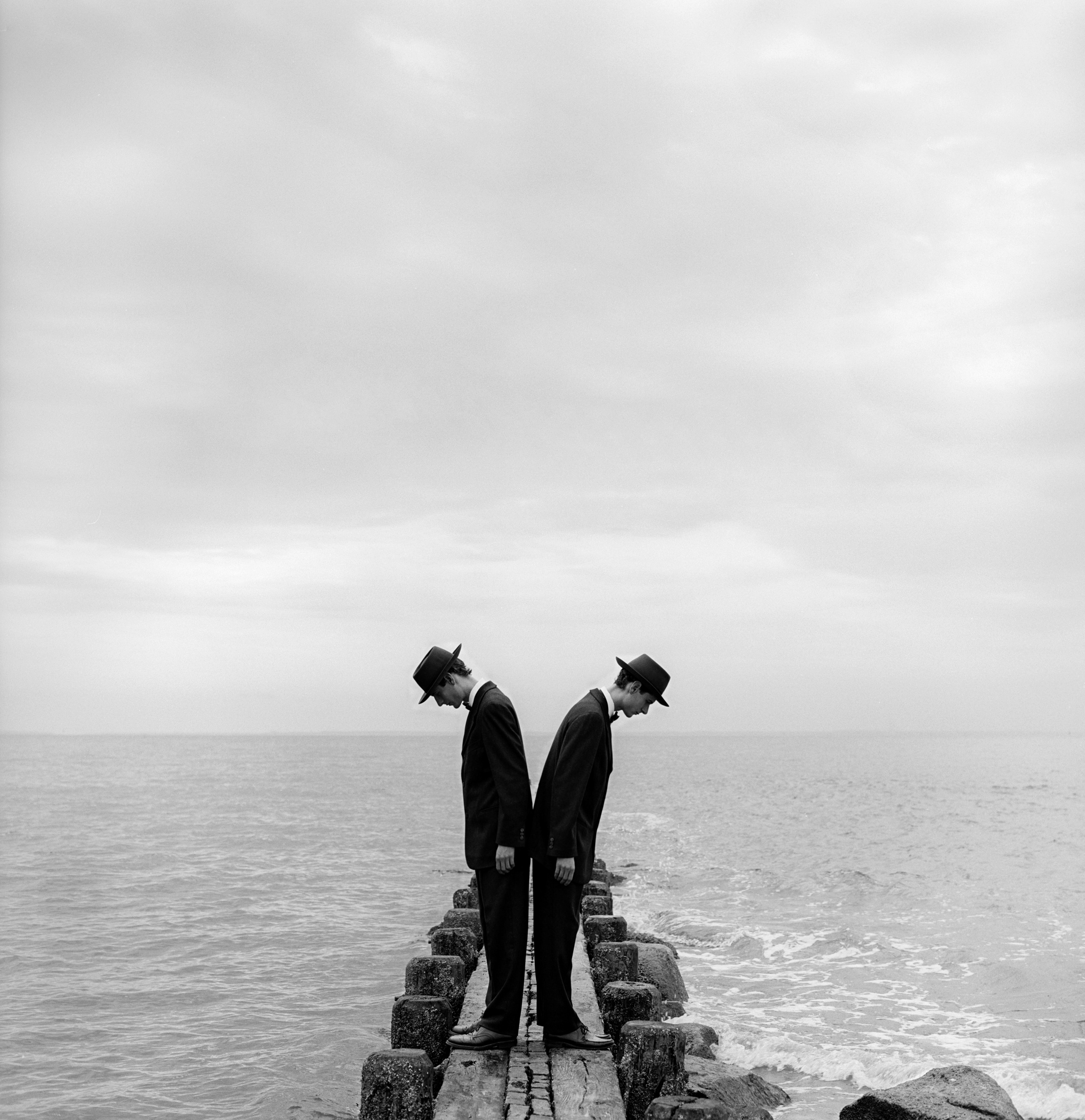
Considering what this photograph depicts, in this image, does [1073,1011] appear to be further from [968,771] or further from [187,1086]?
[968,771]

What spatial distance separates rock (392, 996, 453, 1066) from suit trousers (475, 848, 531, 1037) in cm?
27

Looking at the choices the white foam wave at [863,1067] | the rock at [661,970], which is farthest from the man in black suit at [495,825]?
the rock at [661,970]

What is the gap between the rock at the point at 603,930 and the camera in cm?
1012

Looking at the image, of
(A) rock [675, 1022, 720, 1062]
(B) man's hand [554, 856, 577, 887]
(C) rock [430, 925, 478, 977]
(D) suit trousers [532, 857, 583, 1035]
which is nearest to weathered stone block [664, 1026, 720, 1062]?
(A) rock [675, 1022, 720, 1062]

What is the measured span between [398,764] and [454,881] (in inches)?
3694

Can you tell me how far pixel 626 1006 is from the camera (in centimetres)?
743

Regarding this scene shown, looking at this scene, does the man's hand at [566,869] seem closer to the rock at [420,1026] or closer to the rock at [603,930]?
the rock at [420,1026]

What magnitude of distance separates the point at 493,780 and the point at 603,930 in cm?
403

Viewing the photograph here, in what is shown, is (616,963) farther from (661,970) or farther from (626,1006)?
(661,970)

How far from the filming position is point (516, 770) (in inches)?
259

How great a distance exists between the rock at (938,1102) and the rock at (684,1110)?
351 cm

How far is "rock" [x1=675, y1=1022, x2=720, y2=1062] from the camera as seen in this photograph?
10.6m

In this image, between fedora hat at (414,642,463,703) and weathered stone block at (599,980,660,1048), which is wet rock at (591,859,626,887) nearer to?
weathered stone block at (599,980,660,1048)

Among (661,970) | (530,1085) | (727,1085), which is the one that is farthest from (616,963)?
(661,970)
